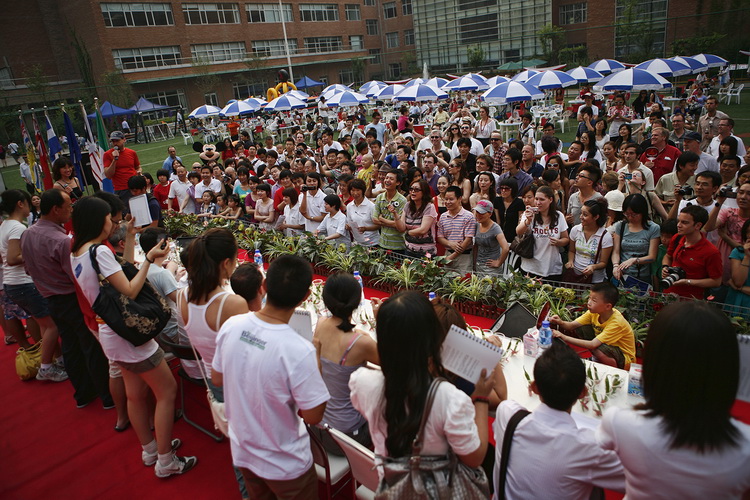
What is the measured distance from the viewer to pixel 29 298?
15.1 feet

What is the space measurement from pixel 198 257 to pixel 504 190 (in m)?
3.90

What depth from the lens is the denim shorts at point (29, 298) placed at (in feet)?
14.9

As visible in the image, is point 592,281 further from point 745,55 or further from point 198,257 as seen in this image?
point 745,55

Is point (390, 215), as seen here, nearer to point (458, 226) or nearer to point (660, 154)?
point (458, 226)

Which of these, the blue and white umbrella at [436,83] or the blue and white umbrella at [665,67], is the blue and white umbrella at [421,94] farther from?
the blue and white umbrella at [665,67]

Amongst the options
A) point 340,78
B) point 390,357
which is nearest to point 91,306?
point 390,357

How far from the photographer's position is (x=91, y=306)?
3.06 metres

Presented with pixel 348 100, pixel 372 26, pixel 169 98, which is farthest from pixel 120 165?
pixel 372 26

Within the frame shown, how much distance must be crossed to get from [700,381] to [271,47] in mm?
45927

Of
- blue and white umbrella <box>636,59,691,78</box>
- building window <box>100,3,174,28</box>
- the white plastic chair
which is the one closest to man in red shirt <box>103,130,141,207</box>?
blue and white umbrella <box>636,59,691,78</box>

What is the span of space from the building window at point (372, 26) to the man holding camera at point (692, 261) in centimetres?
5125

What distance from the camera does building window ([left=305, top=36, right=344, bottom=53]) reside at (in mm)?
44781

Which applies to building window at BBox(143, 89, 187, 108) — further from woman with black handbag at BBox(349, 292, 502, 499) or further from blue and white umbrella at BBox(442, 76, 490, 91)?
woman with black handbag at BBox(349, 292, 502, 499)

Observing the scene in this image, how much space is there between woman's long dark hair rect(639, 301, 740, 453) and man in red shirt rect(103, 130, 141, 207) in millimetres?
8420
